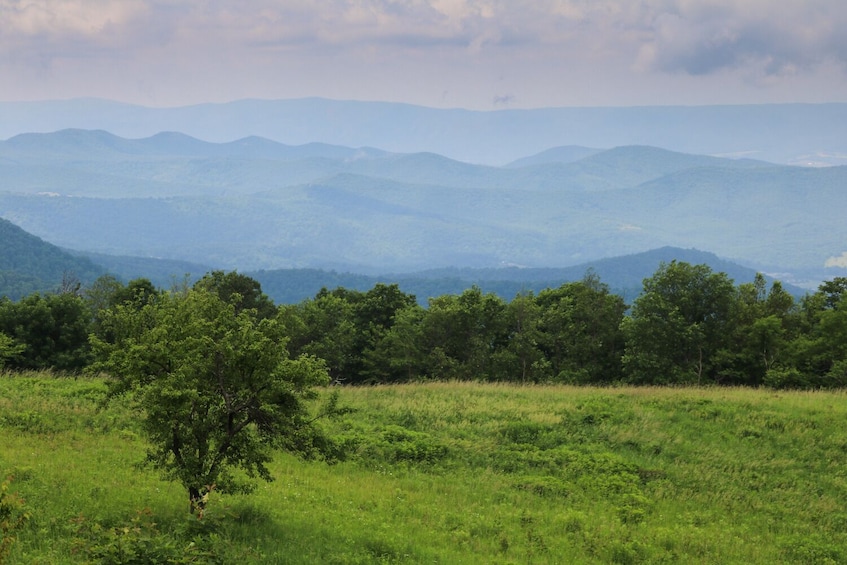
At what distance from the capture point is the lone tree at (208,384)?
38.5 feet

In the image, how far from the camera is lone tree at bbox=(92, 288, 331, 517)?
462 inches

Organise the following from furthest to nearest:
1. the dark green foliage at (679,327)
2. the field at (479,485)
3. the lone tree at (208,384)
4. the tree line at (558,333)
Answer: the dark green foliage at (679,327)
the tree line at (558,333)
the field at (479,485)
the lone tree at (208,384)

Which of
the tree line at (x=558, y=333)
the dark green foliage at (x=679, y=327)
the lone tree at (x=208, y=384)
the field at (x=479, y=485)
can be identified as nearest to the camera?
the lone tree at (x=208, y=384)

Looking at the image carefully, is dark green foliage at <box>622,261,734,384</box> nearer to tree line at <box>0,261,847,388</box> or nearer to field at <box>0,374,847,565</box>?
tree line at <box>0,261,847,388</box>

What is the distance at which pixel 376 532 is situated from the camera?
46.3ft

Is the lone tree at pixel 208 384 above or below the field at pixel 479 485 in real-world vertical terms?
above

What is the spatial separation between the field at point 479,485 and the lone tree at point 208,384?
104 centimetres

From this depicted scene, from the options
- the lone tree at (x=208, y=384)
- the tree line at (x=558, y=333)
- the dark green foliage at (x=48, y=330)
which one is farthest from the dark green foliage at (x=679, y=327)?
the lone tree at (x=208, y=384)

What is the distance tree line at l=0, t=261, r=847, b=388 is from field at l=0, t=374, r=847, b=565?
39.4 feet

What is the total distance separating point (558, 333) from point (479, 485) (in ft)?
102

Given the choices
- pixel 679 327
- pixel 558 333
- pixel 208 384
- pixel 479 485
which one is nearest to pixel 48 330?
pixel 558 333

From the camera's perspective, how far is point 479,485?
1902 cm

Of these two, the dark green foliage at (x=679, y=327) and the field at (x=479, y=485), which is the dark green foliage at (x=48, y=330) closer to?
the field at (x=479, y=485)

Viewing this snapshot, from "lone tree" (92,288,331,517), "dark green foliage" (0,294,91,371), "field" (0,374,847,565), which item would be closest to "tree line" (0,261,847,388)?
"dark green foliage" (0,294,91,371)
